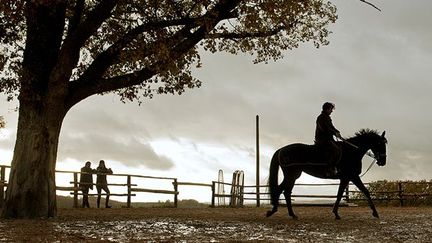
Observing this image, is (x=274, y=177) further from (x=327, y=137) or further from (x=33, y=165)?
(x=33, y=165)

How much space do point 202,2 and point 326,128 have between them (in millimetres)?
4585

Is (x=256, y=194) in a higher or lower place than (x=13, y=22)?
lower

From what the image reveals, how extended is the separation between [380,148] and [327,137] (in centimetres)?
176

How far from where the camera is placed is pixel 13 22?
14742 millimetres

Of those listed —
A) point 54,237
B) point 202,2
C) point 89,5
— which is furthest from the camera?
point 89,5

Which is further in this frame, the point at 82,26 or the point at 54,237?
the point at 82,26

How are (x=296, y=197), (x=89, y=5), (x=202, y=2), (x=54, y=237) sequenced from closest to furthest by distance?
1. (x=54, y=237)
2. (x=202, y=2)
3. (x=89, y=5)
4. (x=296, y=197)

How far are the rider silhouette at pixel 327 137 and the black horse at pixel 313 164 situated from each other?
0.54 ft

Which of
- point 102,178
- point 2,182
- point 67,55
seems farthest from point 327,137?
point 102,178

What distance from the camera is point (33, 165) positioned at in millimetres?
14289

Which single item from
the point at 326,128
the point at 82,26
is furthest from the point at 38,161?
the point at 326,128

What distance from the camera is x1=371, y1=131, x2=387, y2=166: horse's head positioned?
1490 cm

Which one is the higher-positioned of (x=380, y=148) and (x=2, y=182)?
(x=380, y=148)

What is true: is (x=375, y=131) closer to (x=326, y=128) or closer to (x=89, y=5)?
(x=326, y=128)
